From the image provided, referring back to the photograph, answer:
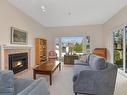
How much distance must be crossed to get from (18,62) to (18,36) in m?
1.08

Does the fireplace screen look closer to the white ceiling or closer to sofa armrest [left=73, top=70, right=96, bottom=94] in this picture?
the white ceiling

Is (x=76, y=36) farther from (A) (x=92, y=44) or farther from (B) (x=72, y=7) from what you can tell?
(B) (x=72, y=7)

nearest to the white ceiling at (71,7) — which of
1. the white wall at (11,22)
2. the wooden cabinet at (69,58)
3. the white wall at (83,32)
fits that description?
the white wall at (11,22)

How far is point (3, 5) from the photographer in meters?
4.02

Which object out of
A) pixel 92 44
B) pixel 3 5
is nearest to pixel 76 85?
pixel 3 5

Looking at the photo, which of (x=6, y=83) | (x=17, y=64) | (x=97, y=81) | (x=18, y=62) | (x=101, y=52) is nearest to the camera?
(x=6, y=83)

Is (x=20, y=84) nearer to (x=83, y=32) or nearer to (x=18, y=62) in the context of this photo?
(x=18, y=62)

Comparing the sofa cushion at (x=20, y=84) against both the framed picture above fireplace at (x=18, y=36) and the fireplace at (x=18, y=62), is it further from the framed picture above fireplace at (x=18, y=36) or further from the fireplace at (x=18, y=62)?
the framed picture above fireplace at (x=18, y=36)

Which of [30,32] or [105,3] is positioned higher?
[105,3]

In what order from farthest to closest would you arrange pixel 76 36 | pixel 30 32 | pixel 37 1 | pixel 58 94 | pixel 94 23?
pixel 76 36
pixel 94 23
pixel 30 32
pixel 37 1
pixel 58 94

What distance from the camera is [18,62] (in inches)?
191

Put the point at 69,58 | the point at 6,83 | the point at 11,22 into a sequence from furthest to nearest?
1. the point at 69,58
2. the point at 11,22
3. the point at 6,83

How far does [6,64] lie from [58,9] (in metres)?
2.97

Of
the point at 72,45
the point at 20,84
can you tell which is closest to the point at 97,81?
the point at 20,84
